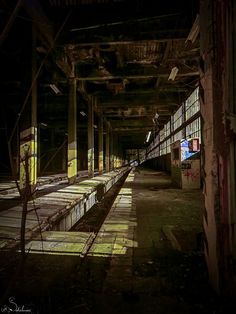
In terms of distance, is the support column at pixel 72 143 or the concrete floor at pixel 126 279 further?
the support column at pixel 72 143

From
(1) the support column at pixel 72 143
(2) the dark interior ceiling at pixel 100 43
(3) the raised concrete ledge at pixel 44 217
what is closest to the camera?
(3) the raised concrete ledge at pixel 44 217

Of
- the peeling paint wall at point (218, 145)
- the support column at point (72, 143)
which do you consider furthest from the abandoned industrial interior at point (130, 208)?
the support column at point (72, 143)

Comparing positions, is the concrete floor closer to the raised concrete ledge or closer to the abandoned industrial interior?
the abandoned industrial interior

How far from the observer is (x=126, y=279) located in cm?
290

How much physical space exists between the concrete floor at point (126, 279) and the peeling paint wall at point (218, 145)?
1.17 ft

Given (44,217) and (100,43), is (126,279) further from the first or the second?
(100,43)

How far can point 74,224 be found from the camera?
7.96 metres

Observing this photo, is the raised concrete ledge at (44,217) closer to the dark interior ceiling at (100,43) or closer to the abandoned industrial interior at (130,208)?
the abandoned industrial interior at (130,208)

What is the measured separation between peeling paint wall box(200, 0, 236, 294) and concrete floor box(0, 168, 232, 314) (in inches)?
14.0

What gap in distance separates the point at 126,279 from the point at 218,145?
5.81ft

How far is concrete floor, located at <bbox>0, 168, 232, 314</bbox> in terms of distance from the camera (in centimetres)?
239

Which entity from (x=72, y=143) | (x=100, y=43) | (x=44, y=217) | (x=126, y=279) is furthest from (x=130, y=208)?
(x=72, y=143)

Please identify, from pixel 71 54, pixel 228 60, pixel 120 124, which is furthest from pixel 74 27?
pixel 120 124

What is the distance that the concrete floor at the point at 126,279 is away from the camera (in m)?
2.39
